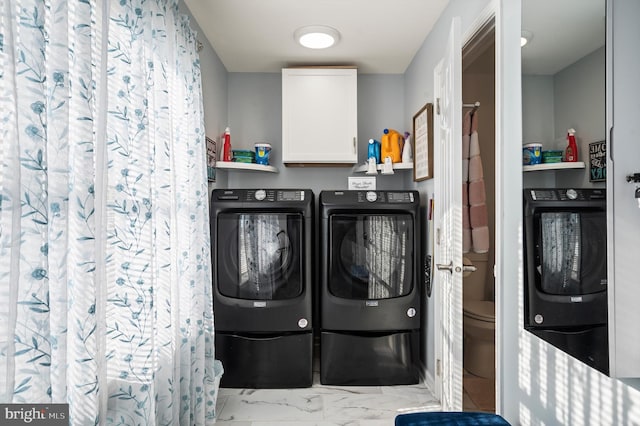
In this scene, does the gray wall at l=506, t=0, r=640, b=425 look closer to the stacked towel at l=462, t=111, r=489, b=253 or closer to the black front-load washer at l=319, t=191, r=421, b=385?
the black front-load washer at l=319, t=191, r=421, b=385

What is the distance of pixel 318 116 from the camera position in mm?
2957

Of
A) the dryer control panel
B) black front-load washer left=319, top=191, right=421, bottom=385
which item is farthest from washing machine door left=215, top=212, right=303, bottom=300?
the dryer control panel

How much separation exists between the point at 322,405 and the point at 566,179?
188 cm

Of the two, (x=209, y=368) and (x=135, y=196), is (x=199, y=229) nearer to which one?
(x=135, y=196)

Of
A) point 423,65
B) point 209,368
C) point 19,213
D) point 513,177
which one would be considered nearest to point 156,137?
point 19,213

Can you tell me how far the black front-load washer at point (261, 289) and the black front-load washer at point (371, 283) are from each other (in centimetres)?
16

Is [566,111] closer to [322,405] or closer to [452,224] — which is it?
[452,224]

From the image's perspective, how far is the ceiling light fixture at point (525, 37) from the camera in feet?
4.33

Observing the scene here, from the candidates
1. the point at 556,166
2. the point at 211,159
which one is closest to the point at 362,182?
the point at 211,159

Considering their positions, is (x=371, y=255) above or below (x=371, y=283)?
above

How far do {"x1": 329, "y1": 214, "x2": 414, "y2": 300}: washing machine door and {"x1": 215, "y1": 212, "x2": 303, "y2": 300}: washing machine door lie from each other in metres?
0.26

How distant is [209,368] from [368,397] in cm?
102

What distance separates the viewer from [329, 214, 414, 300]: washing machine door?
2533 millimetres

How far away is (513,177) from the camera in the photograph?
1462 mm
